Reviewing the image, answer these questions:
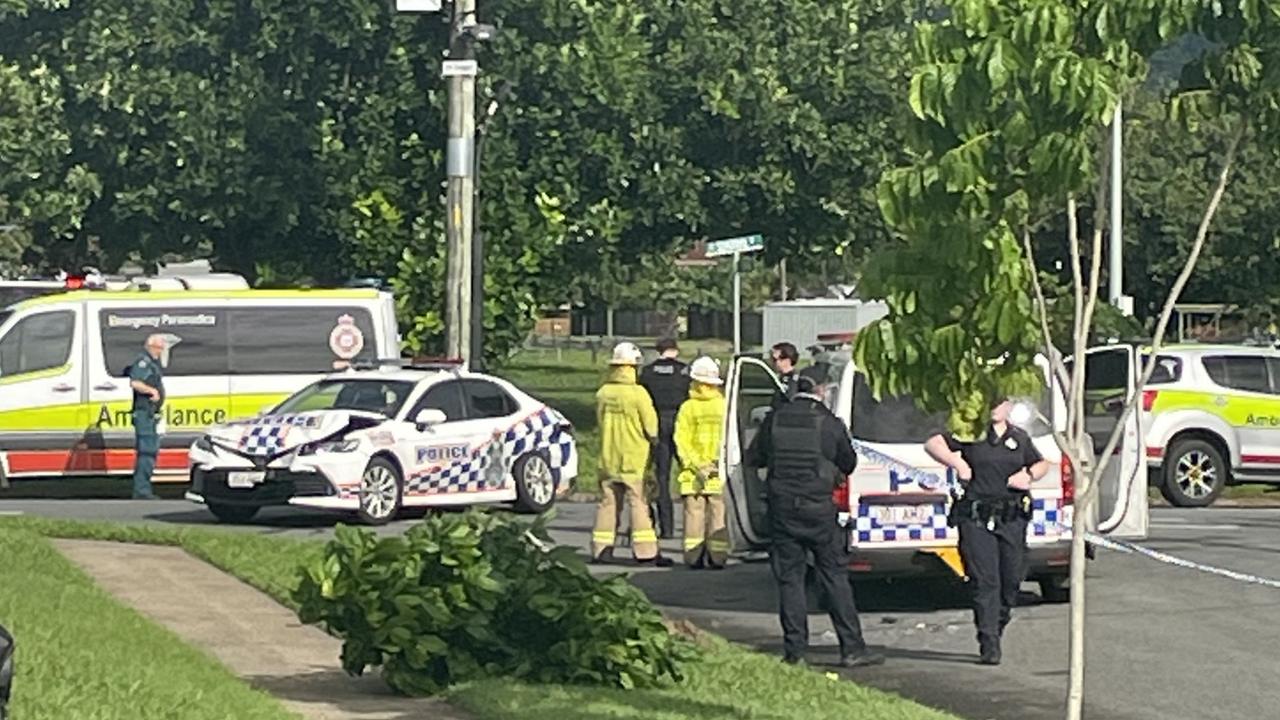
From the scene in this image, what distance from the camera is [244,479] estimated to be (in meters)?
22.2

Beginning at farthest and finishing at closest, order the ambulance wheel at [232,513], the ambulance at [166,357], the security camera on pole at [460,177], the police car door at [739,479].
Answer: the ambulance at [166,357], the security camera on pole at [460,177], the ambulance wheel at [232,513], the police car door at [739,479]

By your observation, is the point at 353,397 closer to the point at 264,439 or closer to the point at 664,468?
the point at 264,439

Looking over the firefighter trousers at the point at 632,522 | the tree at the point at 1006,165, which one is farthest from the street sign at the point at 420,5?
the tree at the point at 1006,165

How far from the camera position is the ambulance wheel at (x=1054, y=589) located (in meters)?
17.3

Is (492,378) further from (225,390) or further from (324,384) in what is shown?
(225,390)

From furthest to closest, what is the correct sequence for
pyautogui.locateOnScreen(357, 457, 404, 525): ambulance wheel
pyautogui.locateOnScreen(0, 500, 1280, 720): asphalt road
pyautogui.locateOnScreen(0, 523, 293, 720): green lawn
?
1. pyautogui.locateOnScreen(357, 457, 404, 525): ambulance wheel
2. pyautogui.locateOnScreen(0, 500, 1280, 720): asphalt road
3. pyautogui.locateOnScreen(0, 523, 293, 720): green lawn

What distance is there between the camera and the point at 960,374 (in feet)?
28.5

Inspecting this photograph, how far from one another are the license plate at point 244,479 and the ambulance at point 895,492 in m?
6.25

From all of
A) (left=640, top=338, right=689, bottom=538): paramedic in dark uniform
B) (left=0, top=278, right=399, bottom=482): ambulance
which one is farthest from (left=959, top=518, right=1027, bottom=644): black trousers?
(left=0, top=278, right=399, bottom=482): ambulance

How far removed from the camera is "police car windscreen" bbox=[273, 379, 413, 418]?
75.6ft

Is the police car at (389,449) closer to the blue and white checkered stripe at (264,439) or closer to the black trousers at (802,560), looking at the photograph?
the blue and white checkered stripe at (264,439)

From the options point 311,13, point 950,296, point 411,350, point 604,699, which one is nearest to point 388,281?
point 411,350

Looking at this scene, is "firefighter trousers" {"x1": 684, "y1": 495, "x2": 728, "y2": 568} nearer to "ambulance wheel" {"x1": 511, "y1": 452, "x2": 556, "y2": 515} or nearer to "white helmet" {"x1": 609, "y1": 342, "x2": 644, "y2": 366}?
"white helmet" {"x1": 609, "y1": 342, "x2": 644, "y2": 366}

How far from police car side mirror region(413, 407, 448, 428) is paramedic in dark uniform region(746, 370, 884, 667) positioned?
29.8 feet
